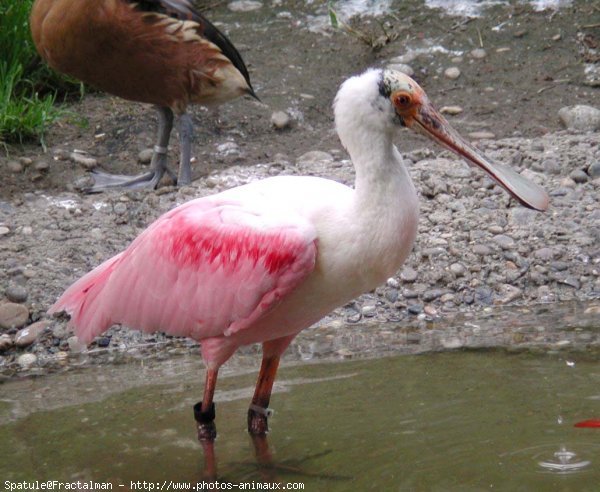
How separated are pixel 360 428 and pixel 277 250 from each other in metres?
1.03

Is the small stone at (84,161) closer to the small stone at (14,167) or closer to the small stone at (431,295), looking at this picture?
the small stone at (14,167)

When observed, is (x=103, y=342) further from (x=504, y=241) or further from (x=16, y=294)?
(x=504, y=241)

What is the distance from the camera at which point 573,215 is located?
24.1 feet

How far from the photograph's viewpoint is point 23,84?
9.59 m

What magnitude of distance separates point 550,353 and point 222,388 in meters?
1.68

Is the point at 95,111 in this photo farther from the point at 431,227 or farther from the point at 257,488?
the point at 257,488

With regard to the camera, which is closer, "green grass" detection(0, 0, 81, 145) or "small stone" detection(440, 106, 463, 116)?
"green grass" detection(0, 0, 81, 145)

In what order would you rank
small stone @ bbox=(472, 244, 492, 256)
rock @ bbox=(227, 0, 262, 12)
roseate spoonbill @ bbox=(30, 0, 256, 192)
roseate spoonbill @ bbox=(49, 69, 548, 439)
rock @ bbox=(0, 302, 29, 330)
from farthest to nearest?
1. rock @ bbox=(227, 0, 262, 12)
2. roseate spoonbill @ bbox=(30, 0, 256, 192)
3. small stone @ bbox=(472, 244, 492, 256)
4. rock @ bbox=(0, 302, 29, 330)
5. roseate spoonbill @ bbox=(49, 69, 548, 439)

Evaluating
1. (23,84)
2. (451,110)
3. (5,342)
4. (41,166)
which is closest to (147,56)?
(41,166)

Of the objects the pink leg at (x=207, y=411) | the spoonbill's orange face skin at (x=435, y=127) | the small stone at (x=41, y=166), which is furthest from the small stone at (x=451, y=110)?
the pink leg at (x=207, y=411)

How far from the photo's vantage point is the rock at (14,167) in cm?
836

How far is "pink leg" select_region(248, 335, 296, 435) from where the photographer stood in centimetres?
523

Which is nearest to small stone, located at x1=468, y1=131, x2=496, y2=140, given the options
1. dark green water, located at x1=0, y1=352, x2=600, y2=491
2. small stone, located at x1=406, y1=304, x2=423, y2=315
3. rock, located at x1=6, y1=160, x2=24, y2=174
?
small stone, located at x1=406, y1=304, x2=423, y2=315

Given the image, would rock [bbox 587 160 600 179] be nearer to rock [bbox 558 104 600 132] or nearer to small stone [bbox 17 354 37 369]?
rock [bbox 558 104 600 132]
